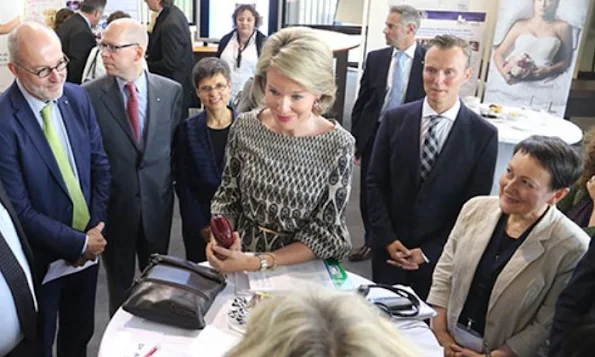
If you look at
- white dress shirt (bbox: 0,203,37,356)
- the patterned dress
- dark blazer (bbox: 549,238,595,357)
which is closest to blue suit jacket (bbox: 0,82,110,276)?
white dress shirt (bbox: 0,203,37,356)

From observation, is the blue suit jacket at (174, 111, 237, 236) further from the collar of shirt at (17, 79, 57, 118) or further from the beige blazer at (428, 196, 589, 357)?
the beige blazer at (428, 196, 589, 357)

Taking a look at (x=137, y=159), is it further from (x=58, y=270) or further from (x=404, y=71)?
(x=404, y=71)

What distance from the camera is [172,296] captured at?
4.92ft

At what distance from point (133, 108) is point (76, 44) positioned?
2.29 meters

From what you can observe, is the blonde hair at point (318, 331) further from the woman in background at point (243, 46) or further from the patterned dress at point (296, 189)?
the woman in background at point (243, 46)

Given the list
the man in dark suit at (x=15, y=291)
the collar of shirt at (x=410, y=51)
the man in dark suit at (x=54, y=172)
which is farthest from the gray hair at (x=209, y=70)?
the collar of shirt at (x=410, y=51)

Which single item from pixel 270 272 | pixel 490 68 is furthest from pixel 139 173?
pixel 490 68

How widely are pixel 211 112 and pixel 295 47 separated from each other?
1023mm

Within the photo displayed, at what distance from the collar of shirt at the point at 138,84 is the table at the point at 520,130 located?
2.26m

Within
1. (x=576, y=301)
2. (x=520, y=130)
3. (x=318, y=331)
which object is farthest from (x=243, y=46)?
(x=318, y=331)

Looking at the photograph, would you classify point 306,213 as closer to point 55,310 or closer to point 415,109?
point 415,109

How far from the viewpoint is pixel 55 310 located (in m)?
2.27

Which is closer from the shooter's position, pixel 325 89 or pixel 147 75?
pixel 325 89

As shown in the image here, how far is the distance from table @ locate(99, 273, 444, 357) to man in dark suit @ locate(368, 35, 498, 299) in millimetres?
744
